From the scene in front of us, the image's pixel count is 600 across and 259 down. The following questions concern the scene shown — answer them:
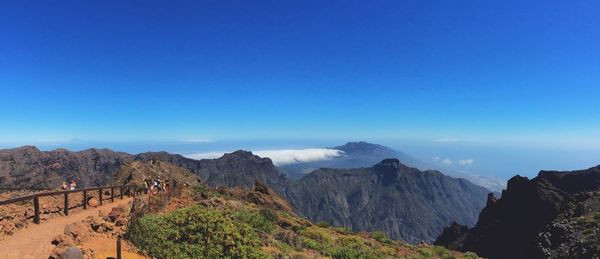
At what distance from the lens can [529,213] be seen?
10456 cm

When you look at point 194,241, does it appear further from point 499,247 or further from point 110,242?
point 499,247

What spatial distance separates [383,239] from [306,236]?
9.63m

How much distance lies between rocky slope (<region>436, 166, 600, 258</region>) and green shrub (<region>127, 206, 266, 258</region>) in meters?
50.5

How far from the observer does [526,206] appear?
10856 cm

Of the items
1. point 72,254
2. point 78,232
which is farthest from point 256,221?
point 72,254

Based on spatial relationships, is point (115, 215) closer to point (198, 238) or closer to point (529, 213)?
point (198, 238)

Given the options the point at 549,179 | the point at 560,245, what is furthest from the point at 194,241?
the point at 549,179

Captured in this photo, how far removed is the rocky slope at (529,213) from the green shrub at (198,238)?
5046cm

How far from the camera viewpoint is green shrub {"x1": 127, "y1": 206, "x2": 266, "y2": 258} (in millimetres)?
13805

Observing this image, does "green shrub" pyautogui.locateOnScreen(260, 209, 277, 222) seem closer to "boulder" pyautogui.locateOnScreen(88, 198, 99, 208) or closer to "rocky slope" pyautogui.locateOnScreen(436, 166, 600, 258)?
"boulder" pyautogui.locateOnScreen(88, 198, 99, 208)

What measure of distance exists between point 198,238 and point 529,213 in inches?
4329

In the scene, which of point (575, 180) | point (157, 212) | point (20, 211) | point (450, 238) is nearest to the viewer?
point (20, 211)

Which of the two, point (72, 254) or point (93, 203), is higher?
point (93, 203)

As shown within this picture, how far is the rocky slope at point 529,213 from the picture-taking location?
66.7 meters
